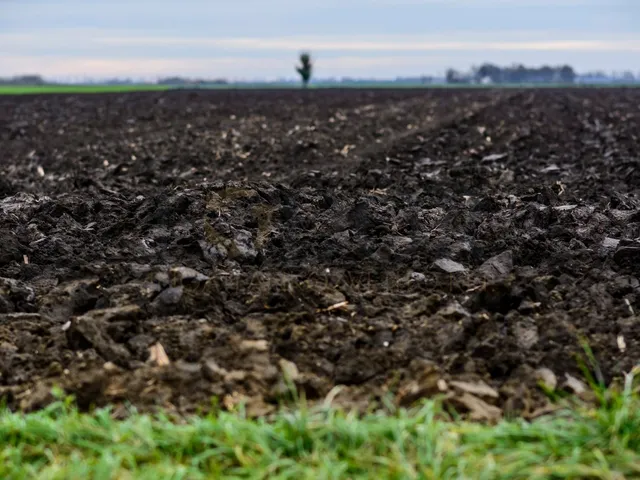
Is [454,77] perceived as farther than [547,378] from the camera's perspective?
Yes

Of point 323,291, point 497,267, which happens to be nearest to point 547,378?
point 323,291

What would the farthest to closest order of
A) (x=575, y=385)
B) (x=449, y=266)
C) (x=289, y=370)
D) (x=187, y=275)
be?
(x=449, y=266) → (x=187, y=275) → (x=289, y=370) → (x=575, y=385)

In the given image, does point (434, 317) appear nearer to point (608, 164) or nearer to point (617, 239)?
point (617, 239)

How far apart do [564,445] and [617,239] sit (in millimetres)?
4407

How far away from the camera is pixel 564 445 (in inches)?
169

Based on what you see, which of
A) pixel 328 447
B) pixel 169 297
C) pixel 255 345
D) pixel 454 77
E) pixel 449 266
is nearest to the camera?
pixel 328 447

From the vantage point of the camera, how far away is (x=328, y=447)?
4246 millimetres

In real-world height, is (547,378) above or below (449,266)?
below

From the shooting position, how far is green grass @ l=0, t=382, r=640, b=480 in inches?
160

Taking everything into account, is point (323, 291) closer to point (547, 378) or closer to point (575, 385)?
point (547, 378)

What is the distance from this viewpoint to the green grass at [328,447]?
405 cm

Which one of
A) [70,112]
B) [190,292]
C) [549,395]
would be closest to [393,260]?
[190,292]

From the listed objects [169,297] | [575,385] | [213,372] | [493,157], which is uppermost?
[493,157]

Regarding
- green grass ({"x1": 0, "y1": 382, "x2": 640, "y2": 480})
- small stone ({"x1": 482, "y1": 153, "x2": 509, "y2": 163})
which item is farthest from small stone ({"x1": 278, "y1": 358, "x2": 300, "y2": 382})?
small stone ({"x1": 482, "y1": 153, "x2": 509, "y2": 163})
